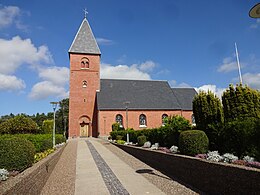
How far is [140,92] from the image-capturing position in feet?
142

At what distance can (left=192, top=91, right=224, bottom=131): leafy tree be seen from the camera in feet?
33.3

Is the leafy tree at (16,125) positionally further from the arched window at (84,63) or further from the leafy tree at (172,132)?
the arched window at (84,63)

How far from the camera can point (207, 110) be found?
10375mm

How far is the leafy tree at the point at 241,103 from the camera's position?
8.57 meters

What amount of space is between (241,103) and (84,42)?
38.0m

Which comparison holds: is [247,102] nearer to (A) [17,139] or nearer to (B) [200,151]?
(B) [200,151]

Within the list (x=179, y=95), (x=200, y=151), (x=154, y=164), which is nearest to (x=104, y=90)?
(x=179, y=95)

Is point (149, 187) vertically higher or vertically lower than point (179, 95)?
lower

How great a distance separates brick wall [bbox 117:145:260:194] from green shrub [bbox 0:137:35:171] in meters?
5.04

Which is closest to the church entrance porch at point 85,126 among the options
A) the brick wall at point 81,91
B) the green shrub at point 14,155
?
the brick wall at point 81,91

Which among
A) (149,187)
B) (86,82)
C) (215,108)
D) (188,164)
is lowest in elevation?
(149,187)

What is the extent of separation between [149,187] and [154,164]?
410 cm

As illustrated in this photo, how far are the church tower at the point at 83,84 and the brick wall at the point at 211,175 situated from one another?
104ft

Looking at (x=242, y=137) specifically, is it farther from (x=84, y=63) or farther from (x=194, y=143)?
(x=84, y=63)
